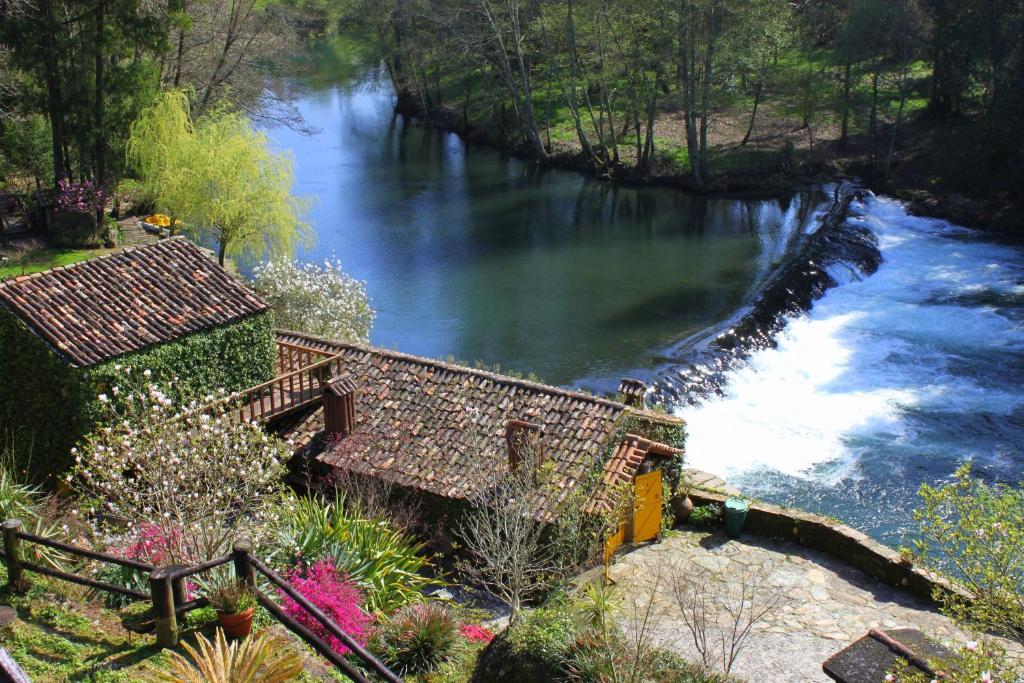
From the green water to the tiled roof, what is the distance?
8.44 meters

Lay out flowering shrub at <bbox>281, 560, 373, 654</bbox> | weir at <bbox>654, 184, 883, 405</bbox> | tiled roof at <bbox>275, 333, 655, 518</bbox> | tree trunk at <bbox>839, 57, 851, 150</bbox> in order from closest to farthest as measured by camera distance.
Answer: flowering shrub at <bbox>281, 560, 373, 654</bbox>, tiled roof at <bbox>275, 333, 655, 518</bbox>, weir at <bbox>654, 184, 883, 405</bbox>, tree trunk at <bbox>839, 57, 851, 150</bbox>

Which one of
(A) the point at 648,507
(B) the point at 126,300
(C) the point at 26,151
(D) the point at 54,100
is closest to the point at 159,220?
(C) the point at 26,151

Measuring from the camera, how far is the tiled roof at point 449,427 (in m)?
16.7

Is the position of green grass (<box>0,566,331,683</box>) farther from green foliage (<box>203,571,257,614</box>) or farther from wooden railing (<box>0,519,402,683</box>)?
green foliage (<box>203,571,257,614</box>)

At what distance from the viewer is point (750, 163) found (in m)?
47.6

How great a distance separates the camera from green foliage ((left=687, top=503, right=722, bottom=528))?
18.2m

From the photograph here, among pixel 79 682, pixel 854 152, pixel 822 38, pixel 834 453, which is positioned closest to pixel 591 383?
pixel 834 453

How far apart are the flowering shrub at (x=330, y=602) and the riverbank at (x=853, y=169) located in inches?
1332

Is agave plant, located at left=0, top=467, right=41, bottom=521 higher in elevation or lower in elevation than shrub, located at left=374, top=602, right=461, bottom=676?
higher

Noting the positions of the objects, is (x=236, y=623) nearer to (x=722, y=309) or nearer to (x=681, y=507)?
(x=681, y=507)

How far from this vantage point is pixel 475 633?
43.3 feet

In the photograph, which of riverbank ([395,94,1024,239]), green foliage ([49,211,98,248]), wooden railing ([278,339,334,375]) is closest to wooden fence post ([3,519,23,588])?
wooden railing ([278,339,334,375])

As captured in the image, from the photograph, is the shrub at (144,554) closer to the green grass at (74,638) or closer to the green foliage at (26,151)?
the green grass at (74,638)

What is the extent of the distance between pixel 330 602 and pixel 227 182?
21036 mm
